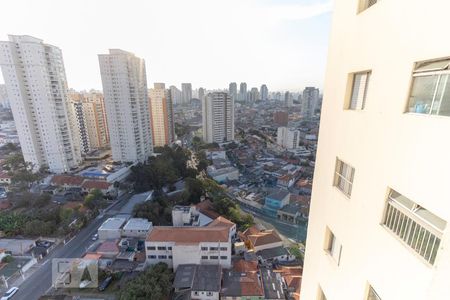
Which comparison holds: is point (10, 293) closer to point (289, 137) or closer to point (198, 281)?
point (198, 281)

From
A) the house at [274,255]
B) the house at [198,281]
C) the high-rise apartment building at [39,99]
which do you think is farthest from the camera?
the high-rise apartment building at [39,99]

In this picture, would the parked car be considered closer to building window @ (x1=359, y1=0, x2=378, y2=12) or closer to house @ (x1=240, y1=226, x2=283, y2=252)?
house @ (x1=240, y1=226, x2=283, y2=252)

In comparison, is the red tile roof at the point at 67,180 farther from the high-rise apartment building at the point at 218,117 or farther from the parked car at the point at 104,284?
the high-rise apartment building at the point at 218,117

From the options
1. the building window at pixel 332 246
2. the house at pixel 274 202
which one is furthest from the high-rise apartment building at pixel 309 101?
the building window at pixel 332 246

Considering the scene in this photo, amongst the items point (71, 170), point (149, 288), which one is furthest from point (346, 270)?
point (71, 170)

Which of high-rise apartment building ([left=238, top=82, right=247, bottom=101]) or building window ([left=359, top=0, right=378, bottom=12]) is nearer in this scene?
building window ([left=359, top=0, right=378, bottom=12])

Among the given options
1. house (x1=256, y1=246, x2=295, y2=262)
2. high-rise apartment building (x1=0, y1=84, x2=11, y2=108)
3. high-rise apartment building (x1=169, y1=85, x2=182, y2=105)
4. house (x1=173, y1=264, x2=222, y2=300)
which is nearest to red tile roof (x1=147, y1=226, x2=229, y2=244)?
house (x1=173, y1=264, x2=222, y2=300)
